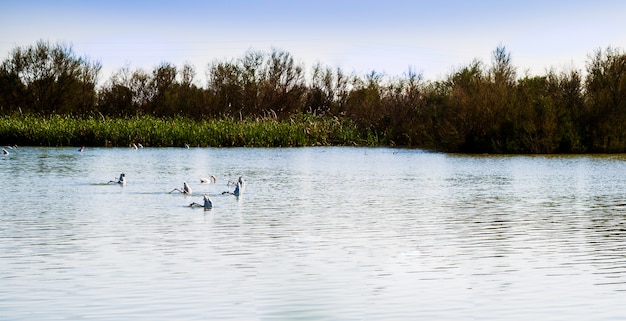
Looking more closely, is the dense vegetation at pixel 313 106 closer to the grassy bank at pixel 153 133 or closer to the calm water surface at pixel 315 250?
the grassy bank at pixel 153 133

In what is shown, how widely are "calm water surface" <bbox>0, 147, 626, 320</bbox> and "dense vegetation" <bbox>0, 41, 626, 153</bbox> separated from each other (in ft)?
43.4

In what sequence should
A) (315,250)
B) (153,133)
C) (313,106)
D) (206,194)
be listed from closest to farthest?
1. (315,250)
2. (206,194)
3. (153,133)
4. (313,106)

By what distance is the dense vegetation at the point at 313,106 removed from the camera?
31969 mm

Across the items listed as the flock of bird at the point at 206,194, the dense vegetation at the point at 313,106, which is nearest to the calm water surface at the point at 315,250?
the flock of bird at the point at 206,194

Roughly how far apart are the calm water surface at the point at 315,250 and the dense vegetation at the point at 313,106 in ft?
43.4

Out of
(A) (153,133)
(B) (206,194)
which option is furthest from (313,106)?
(B) (206,194)

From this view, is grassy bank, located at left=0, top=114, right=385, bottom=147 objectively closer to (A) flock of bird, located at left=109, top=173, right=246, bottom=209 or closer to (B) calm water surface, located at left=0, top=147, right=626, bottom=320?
(B) calm water surface, located at left=0, top=147, right=626, bottom=320

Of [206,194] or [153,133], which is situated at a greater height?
[153,133]

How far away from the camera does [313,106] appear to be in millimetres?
49969

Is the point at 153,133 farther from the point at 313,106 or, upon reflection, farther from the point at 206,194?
the point at 206,194

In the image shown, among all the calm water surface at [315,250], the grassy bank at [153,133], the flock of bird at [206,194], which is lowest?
the calm water surface at [315,250]

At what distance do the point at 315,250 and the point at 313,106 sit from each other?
40892mm

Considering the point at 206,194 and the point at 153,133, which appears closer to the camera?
the point at 206,194

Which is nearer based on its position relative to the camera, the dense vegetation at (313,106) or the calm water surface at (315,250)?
the calm water surface at (315,250)
